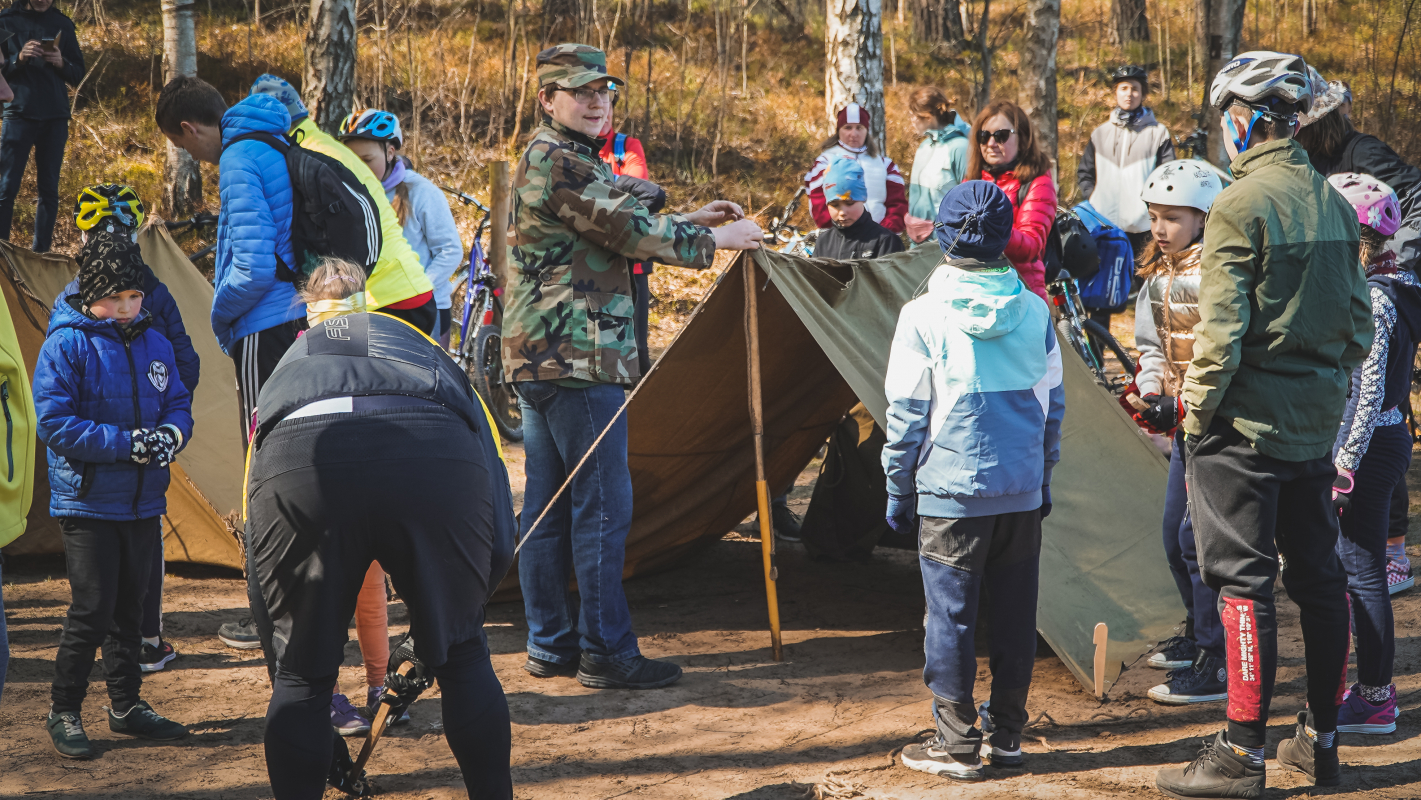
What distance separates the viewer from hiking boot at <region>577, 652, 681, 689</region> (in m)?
3.73

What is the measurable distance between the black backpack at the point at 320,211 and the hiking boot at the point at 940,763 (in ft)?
7.37

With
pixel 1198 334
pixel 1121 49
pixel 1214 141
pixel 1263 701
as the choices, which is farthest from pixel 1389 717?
pixel 1121 49

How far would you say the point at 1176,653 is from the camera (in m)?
3.85

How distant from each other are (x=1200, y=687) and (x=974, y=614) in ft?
3.36

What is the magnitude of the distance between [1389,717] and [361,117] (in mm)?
4561

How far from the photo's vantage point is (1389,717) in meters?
3.27

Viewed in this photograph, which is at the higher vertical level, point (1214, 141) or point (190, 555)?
point (1214, 141)

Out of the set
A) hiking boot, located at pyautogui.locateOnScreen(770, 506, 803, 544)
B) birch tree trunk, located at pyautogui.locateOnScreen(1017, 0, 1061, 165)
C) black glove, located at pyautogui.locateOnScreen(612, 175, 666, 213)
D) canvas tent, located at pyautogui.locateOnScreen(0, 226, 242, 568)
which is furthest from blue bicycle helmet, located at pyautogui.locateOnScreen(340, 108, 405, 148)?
birch tree trunk, located at pyautogui.locateOnScreen(1017, 0, 1061, 165)

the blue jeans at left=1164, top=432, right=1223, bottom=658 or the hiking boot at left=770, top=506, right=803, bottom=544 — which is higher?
the blue jeans at left=1164, top=432, right=1223, bottom=658

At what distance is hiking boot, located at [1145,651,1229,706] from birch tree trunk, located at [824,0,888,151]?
5484 mm

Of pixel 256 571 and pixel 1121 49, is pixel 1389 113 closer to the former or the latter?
pixel 1121 49

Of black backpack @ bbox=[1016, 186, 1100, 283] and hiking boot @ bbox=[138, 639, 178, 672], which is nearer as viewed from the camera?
hiking boot @ bbox=[138, 639, 178, 672]

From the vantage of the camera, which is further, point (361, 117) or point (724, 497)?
point (361, 117)

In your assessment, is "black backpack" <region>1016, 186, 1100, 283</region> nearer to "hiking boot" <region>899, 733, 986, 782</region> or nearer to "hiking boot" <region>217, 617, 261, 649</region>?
"hiking boot" <region>899, 733, 986, 782</region>
